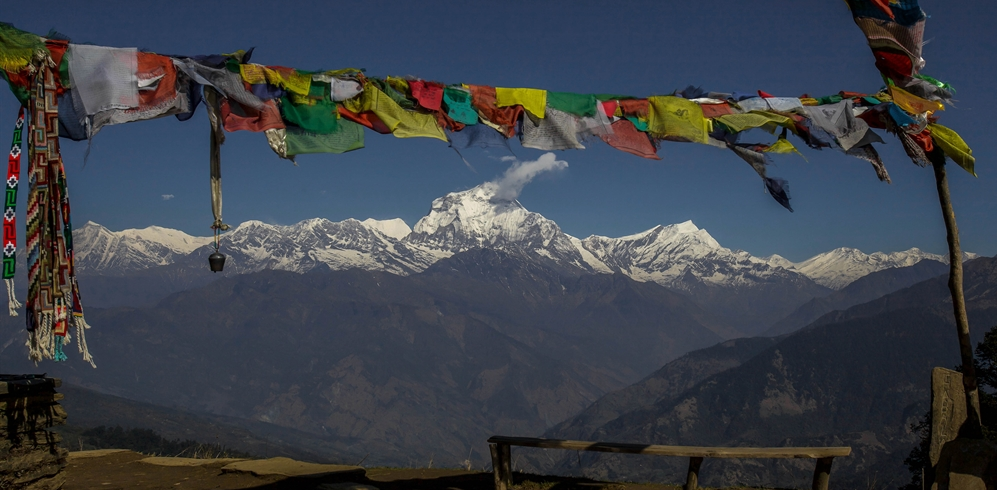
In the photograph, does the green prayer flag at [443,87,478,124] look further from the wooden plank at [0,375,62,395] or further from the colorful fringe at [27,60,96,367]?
the wooden plank at [0,375,62,395]

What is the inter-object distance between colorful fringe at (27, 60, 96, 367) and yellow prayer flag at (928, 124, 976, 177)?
9513 millimetres

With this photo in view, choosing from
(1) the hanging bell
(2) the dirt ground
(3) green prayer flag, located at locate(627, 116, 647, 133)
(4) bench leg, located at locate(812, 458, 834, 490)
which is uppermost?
(3) green prayer flag, located at locate(627, 116, 647, 133)

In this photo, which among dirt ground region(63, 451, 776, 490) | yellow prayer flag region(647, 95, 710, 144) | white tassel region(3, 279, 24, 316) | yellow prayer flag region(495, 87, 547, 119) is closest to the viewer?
white tassel region(3, 279, 24, 316)

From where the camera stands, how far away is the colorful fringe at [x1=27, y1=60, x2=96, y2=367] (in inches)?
293

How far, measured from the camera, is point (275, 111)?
816 centimetres

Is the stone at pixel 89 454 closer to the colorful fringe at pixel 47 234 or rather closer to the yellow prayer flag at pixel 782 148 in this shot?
the colorful fringe at pixel 47 234

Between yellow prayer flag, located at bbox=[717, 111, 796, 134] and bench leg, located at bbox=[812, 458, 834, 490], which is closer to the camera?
bench leg, located at bbox=[812, 458, 834, 490]

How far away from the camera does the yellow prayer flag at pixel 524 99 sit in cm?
880

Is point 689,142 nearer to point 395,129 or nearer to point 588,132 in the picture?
point 588,132

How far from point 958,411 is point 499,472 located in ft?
17.1

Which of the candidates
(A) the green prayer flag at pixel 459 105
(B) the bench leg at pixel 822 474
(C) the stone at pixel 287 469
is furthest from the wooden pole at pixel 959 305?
(C) the stone at pixel 287 469

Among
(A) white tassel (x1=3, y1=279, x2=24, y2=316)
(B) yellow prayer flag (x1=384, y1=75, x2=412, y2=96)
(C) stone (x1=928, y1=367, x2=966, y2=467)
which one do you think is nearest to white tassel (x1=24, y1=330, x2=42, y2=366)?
(A) white tassel (x1=3, y1=279, x2=24, y2=316)

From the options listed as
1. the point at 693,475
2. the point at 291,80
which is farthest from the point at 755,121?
the point at 291,80

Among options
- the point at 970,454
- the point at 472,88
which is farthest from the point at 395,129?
the point at 970,454
